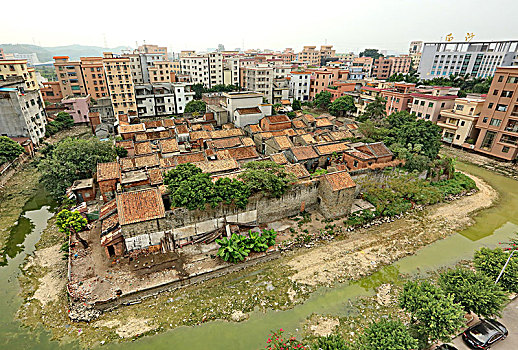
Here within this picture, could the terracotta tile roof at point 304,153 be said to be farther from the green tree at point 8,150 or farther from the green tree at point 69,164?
the green tree at point 8,150

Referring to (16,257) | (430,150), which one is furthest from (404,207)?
(16,257)

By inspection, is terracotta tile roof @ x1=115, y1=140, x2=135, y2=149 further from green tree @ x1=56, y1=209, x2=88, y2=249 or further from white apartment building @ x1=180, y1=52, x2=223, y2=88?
white apartment building @ x1=180, y1=52, x2=223, y2=88

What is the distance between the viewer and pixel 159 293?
16.4 meters

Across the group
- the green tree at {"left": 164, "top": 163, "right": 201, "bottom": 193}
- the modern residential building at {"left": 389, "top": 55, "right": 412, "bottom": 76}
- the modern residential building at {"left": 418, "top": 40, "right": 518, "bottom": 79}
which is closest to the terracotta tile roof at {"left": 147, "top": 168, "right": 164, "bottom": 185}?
the green tree at {"left": 164, "top": 163, "right": 201, "bottom": 193}

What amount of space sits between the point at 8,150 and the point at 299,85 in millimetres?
56790

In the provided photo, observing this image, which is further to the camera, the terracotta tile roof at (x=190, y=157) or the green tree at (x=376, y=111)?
the green tree at (x=376, y=111)

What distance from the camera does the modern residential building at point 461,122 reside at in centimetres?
3897

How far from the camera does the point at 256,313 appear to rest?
50.9 feet

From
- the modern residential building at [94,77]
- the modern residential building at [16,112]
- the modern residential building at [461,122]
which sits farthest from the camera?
the modern residential building at [94,77]

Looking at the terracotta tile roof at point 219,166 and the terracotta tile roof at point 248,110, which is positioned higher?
the terracotta tile roof at point 248,110

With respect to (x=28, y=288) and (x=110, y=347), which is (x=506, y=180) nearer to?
(x=110, y=347)

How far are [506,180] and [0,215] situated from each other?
54248 mm

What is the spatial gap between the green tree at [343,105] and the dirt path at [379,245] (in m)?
31.9

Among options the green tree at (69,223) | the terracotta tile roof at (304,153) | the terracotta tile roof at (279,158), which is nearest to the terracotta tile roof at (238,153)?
the terracotta tile roof at (279,158)
